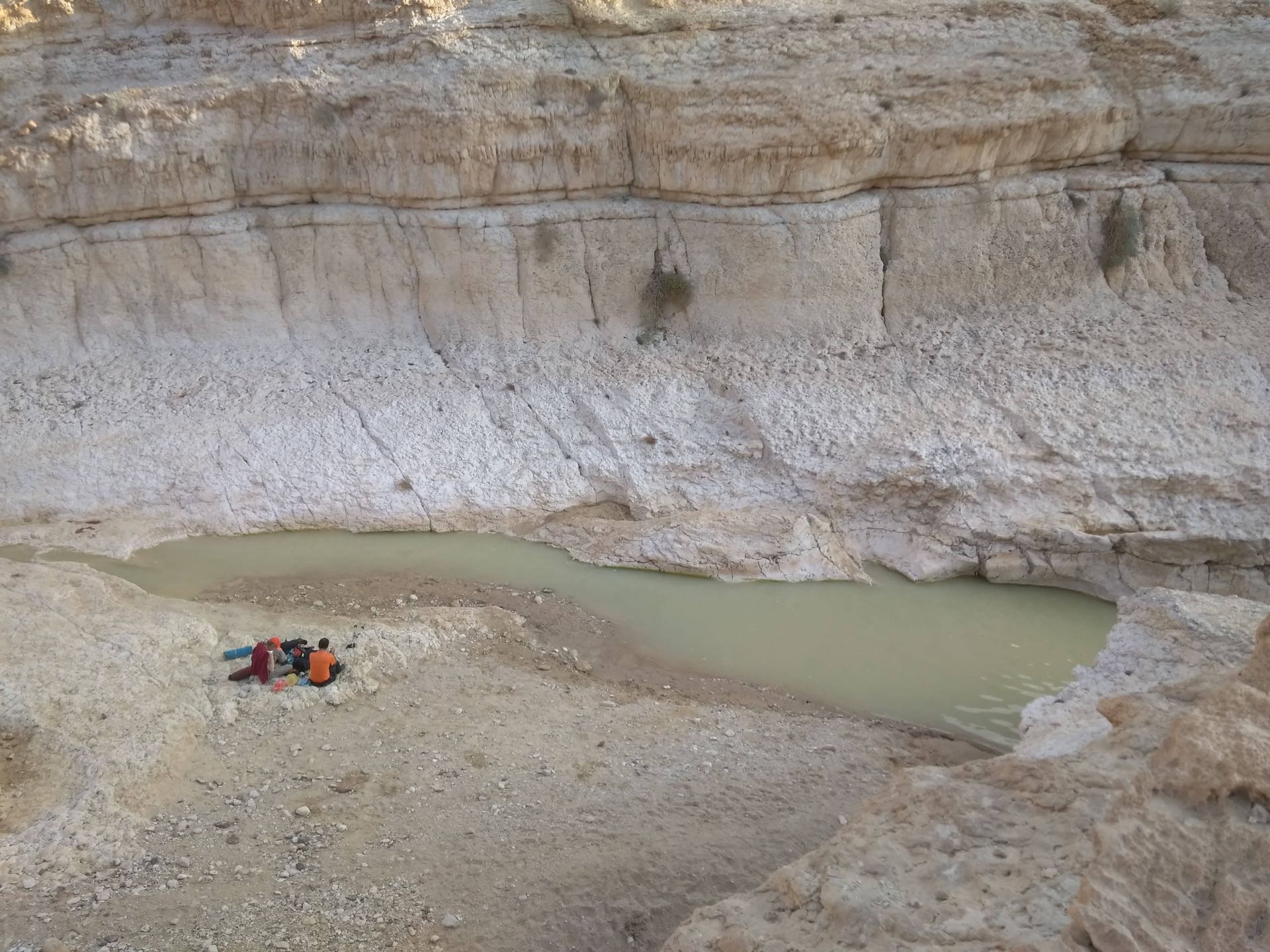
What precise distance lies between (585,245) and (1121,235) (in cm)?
634

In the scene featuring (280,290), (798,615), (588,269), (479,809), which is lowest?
(798,615)

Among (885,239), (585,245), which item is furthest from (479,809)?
(885,239)

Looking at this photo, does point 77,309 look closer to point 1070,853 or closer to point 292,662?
point 292,662

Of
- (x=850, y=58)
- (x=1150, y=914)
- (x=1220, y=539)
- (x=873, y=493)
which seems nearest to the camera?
(x=1150, y=914)

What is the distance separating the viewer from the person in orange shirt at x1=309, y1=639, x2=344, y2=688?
637 centimetres

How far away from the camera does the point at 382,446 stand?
9992 millimetres

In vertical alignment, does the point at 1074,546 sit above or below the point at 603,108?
below

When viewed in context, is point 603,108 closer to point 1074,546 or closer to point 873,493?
point 873,493

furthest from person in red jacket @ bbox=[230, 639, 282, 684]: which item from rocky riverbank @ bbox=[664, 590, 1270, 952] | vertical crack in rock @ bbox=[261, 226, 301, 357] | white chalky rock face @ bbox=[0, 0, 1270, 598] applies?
vertical crack in rock @ bbox=[261, 226, 301, 357]

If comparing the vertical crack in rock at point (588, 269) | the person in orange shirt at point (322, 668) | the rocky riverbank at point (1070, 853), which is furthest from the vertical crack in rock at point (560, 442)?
the rocky riverbank at point (1070, 853)

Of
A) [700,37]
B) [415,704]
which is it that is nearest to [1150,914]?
[415,704]

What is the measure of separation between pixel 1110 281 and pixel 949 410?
119 inches

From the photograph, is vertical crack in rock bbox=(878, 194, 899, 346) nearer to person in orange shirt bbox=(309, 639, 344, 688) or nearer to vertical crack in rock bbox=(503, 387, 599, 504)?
vertical crack in rock bbox=(503, 387, 599, 504)

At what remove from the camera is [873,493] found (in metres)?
9.27
